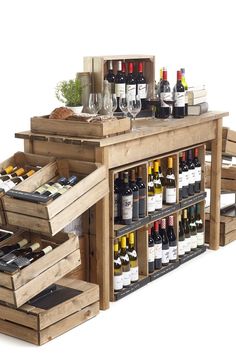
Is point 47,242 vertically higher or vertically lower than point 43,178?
lower

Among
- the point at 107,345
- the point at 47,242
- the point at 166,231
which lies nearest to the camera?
the point at 107,345

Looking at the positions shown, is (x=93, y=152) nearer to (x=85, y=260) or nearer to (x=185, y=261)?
(x=85, y=260)

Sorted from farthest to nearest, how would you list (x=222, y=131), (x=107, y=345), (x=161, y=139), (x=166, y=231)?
(x=222, y=131)
(x=166, y=231)
(x=161, y=139)
(x=107, y=345)

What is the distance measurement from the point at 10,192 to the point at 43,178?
14.8 inches

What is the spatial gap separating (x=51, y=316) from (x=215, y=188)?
2531mm

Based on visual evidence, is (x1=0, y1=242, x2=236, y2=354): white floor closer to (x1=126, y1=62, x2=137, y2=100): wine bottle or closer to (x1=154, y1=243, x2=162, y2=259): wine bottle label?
(x1=154, y1=243, x2=162, y2=259): wine bottle label

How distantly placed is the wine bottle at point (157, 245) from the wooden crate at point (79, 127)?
952 mm

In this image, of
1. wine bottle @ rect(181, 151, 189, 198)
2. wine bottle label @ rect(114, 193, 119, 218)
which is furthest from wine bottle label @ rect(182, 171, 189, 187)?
wine bottle label @ rect(114, 193, 119, 218)

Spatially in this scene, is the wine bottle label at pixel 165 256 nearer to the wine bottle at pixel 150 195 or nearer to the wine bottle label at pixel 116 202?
the wine bottle at pixel 150 195

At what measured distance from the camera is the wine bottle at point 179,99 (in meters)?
6.38

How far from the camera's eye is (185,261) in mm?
6555

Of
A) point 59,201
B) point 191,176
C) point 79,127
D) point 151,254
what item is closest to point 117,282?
point 151,254

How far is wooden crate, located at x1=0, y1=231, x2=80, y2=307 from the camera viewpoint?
477 centimetres

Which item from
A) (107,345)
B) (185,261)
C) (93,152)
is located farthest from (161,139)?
(107,345)
